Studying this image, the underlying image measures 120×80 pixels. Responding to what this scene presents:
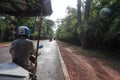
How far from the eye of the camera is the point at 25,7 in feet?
18.8

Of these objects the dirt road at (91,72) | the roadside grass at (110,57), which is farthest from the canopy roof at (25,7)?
the roadside grass at (110,57)

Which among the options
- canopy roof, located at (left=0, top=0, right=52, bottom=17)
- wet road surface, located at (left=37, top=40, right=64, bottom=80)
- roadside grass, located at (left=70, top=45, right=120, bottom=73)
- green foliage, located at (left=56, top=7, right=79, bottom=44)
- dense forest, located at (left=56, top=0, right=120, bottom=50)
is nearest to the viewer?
canopy roof, located at (left=0, top=0, right=52, bottom=17)

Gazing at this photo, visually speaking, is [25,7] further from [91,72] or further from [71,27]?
[71,27]

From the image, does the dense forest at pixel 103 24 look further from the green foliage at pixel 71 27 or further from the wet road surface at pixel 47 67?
the green foliage at pixel 71 27

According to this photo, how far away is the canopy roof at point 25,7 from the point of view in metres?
4.93

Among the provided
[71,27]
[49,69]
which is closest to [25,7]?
[49,69]

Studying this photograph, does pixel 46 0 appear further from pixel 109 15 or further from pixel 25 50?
pixel 109 15

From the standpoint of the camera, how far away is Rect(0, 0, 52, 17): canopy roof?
493 centimetres

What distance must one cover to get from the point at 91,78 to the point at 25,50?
5.69 meters

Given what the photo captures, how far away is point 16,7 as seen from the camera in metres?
5.80

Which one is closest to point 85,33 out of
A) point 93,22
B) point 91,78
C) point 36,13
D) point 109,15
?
point 93,22

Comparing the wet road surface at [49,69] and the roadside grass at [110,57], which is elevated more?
the wet road surface at [49,69]

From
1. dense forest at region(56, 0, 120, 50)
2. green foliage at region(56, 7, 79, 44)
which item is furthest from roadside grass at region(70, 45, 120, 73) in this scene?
green foliage at region(56, 7, 79, 44)

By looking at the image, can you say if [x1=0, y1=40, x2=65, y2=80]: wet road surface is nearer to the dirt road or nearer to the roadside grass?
the dirt road
